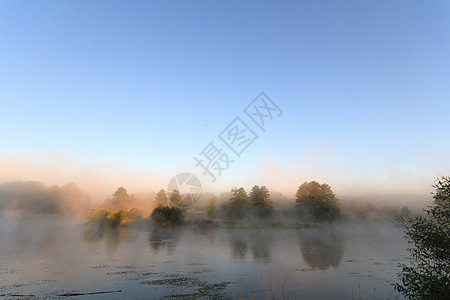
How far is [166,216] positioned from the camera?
75250 mm

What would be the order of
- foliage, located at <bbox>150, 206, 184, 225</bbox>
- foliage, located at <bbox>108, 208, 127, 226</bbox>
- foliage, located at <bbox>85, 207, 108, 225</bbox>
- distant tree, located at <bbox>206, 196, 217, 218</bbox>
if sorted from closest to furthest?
foliage, located at <bbox>108, 208, 127, 226</bbox> < foliage, located at <bbox>85, 207, 108, 225</bbox> < foliage, located at <bbox>150, 206, 184, 225</bbox> < distant tree, located at <bbox>206, 196, 217, 218</bbox>

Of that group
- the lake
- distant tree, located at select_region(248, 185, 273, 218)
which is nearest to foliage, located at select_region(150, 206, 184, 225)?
distant tree, located at select_region(248, 185, 273, 218)

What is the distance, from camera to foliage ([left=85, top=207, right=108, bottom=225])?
237 feet

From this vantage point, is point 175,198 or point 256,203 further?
point 256,203

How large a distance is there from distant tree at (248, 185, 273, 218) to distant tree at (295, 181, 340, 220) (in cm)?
1030

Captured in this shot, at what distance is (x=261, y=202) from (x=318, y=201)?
1936 centimetres

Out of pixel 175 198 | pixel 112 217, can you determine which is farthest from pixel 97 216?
pixel 175 198

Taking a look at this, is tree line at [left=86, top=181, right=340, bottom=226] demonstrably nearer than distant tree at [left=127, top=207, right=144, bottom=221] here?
No

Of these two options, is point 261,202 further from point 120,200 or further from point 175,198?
point 120,200

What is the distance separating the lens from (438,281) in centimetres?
1085

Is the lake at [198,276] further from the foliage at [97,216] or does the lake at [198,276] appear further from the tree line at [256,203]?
the tree line at [256,203]

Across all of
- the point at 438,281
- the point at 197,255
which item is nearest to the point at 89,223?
the point at 197,255

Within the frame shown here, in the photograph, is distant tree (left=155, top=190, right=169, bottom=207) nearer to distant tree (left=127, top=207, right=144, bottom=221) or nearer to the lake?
distant tree (left=127, top=207, right=144, bottom=221)

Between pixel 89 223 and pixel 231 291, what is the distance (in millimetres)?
70375
